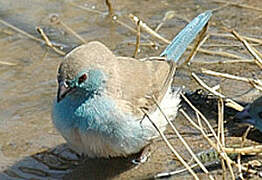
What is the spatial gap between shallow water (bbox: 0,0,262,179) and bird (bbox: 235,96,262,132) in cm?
37

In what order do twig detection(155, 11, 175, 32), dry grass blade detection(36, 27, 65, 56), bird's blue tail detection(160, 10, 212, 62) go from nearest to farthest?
bird's blue tail detection(160, 10, 212, 62), dry grass blade detection(36, 27, 65, 56), twig detection(155, 11, 175, 32)

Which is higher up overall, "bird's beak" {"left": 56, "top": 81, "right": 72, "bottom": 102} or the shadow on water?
"bird's beak" {"left": 56, "top": 81, "right": 72, "bottom": 102}

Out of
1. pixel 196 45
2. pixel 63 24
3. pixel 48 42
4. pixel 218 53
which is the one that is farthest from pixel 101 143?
pixel 63 24

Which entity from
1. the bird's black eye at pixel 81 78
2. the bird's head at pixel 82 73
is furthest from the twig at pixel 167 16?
the bird's black eye at pixel 81 78

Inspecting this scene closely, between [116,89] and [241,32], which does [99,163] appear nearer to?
[116,89]

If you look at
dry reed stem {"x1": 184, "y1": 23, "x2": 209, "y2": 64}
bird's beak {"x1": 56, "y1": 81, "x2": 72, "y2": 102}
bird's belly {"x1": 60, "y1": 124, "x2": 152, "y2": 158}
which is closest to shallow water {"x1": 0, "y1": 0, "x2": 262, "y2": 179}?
dry reed stem {"x1": 184, "y1": 23, "x2": 209, "y2": 64}

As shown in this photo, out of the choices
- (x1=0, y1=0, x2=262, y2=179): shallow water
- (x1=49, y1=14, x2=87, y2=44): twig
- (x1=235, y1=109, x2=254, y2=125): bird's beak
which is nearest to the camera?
(x1=235, y1=109, x2=254, y2=125): bird's beak

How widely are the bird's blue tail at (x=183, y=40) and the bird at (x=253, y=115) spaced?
94 cm

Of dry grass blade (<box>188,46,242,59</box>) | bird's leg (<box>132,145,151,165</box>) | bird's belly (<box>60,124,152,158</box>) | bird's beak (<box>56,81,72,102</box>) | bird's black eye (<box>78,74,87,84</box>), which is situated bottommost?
bird's leg (<box>132,145,151,165</box>)

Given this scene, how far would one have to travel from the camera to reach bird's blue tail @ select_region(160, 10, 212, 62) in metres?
5.76

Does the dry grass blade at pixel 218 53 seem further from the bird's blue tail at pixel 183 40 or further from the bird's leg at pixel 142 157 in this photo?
the bird's leg at pixel 142 157

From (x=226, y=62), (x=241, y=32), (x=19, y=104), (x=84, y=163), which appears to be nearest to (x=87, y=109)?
(x=84, y=163)

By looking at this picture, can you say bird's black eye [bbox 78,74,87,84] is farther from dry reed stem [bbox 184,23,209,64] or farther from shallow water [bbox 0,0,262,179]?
dry reed stem [bbox 184,23,209,64]

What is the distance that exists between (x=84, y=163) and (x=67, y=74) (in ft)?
2.85
